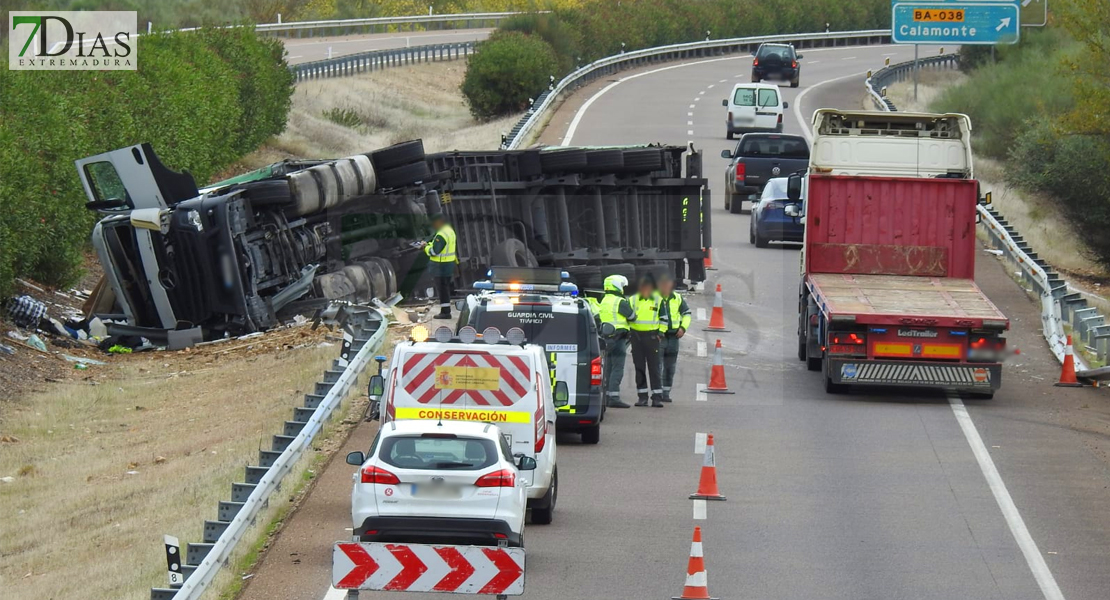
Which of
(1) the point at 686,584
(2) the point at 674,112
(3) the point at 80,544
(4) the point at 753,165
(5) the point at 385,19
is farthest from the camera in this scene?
(5) the point at 385,19

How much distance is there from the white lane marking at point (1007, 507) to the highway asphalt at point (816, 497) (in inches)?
1.2

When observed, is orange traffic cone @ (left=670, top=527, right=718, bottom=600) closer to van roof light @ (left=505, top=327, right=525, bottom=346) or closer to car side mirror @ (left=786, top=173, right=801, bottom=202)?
van roof light @ (left=505, top=327, right=525, bottom=346)

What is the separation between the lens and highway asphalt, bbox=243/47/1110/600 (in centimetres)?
1202

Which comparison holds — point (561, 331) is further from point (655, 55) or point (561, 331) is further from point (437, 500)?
point (655, 55)

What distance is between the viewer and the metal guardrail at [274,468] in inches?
422

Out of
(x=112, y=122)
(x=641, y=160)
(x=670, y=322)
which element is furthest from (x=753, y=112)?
(x=670, y=322)

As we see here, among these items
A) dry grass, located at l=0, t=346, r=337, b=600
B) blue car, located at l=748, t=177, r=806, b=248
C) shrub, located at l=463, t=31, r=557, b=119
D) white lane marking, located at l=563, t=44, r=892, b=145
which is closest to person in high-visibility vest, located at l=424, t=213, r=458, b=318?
dry grass, located at l=0, t=346, r=337, b=600

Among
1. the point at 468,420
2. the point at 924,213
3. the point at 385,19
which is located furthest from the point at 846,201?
the point at 385,19

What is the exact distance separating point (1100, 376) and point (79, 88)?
65.7 ft

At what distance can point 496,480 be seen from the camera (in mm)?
11406

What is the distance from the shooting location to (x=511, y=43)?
186 feet

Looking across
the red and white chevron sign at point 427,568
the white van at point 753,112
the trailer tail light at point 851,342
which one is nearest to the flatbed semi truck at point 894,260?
the trailer tail light at point 851,342

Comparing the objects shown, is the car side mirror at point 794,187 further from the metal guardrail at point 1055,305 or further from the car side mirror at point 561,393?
the car side mirror at point 561,393

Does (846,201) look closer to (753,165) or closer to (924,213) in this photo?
(924,213)
